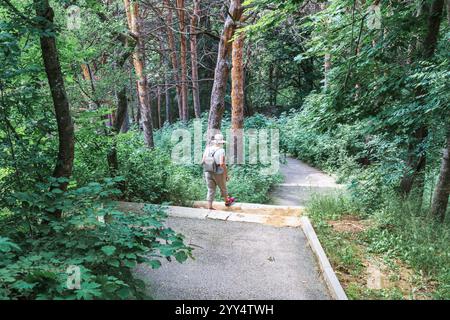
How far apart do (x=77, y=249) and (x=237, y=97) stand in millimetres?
9421

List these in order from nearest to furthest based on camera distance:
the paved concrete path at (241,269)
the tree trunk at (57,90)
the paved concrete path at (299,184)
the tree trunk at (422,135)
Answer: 1. the tree trunk at (57,90)
2. the paved concrete path at (241,269)
3. the tree trunk at (422,135)
4. the paved concrete path at (299,184)

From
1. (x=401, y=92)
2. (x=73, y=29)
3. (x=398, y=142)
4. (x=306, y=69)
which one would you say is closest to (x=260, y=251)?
(x=398, y=142)

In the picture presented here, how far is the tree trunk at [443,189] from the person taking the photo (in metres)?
5.51

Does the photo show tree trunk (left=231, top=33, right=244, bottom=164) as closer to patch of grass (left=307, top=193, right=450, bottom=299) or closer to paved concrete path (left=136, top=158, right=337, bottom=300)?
paved concrete path (left=136, top=158, right=337, bottom=300)

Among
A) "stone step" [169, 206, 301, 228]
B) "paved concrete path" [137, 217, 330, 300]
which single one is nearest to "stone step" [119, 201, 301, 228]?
"stone step" [169, 206, 301, 228]

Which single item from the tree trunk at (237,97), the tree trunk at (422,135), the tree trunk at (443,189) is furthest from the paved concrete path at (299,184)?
the tree trunk at (443,189)

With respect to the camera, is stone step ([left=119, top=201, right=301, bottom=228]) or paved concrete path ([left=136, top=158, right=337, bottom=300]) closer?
paved concrete path ([left=136, top=158, right=337, bottom=300])

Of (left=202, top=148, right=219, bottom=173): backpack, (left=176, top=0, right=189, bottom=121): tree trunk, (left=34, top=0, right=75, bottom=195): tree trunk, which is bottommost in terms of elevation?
(left=202, top=148, right=219, bottom=173): backpack

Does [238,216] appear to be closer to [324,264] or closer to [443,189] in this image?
[324,264]

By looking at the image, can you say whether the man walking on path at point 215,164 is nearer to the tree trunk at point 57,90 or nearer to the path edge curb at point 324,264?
the path edge curb at point 324,264

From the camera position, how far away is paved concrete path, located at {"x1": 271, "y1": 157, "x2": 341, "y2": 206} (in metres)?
11.4

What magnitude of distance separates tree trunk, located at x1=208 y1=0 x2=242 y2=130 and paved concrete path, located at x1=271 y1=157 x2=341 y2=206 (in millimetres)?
3494

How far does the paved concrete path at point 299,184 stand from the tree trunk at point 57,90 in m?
6.15

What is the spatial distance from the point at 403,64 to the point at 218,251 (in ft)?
16.2
